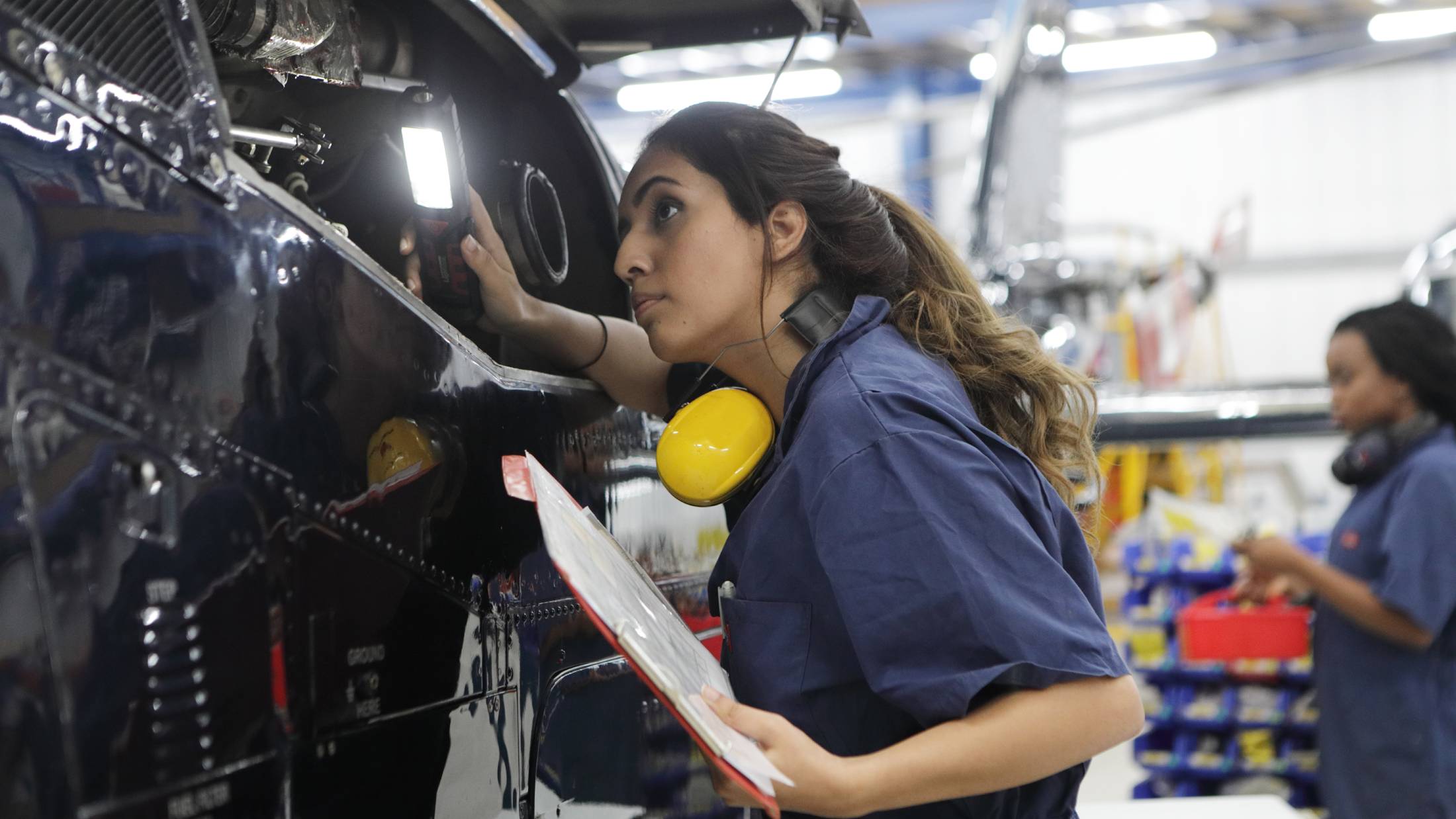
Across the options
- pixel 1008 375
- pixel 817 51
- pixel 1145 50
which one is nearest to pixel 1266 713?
pixel 1008 375

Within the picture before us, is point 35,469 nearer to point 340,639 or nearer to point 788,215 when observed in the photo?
point 340,639

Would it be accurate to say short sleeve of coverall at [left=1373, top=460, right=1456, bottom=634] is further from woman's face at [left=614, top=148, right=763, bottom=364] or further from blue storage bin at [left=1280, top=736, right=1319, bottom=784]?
woman's face at [left=614, top=148, right=763, bottom=364]

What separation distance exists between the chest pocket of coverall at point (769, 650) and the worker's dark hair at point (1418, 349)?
2907 millimetres

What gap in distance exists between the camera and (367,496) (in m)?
1.16

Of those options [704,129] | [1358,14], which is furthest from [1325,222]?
[704,129]

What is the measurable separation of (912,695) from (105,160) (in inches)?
33.1

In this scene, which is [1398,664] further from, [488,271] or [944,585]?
[488,271]

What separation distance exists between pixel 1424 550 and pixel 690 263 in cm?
252

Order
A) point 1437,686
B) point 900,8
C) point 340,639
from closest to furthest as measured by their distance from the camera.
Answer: point 340,639 < point 1437,686 < point 900,8

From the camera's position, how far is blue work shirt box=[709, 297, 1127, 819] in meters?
1.13

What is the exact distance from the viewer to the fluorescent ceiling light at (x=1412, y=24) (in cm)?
1298

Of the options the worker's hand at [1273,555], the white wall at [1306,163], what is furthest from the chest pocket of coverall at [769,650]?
the white wall at [1306,163]

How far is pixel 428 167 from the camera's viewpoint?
1547mm

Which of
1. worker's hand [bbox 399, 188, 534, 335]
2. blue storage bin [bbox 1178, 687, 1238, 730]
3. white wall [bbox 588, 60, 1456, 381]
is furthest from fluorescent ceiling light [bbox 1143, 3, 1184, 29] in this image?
worker's hand [bbox 399, 188, 534, 335]
